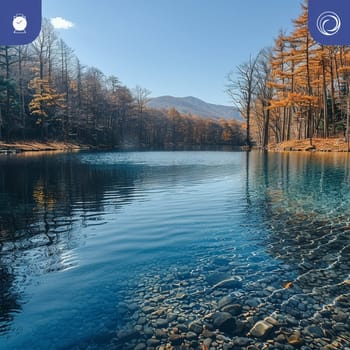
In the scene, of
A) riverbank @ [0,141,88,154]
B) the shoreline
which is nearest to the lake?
the shoreline

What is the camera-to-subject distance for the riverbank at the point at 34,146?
98.8 feet

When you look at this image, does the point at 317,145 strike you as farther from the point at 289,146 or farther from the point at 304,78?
the point at 304,78

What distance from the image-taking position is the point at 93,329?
2.97 metres

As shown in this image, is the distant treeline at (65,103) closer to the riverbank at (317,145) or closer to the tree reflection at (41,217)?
the tree reflection at (41,217)

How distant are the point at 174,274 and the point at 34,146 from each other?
3531 centimetres

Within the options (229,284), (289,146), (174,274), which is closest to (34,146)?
(289,146)

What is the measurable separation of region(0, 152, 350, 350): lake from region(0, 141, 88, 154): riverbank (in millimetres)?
24792

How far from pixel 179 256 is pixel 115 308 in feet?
5.46

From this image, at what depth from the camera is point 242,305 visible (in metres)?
3.37

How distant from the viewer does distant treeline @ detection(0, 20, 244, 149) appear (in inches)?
1425

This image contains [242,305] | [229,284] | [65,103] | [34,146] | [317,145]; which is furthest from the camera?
[65,103]

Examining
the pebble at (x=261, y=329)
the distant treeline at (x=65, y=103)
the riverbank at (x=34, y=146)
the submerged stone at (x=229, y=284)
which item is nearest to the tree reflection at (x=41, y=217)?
the submerged stone at (x=229, y=284)

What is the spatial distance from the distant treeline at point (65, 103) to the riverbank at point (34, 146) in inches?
56.9

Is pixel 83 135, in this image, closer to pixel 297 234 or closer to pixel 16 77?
pixel 16 77
